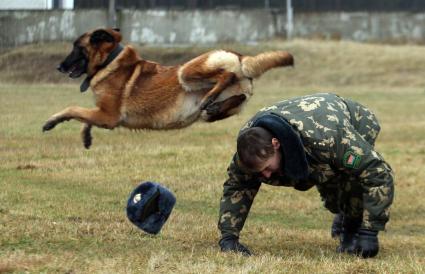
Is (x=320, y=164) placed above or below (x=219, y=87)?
below

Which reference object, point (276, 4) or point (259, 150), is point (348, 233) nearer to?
point (259, 150)

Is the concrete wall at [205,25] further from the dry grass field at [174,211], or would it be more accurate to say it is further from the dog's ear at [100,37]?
the dog's ear at [100,37]

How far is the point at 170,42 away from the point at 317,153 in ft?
103

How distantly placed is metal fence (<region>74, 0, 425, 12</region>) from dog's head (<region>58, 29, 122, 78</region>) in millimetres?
27721

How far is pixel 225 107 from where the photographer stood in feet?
27.1

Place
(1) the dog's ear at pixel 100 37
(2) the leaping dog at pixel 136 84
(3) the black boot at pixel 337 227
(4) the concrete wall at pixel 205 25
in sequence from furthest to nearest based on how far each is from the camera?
(4) the concrete wall at pixel 205 25
(1) the dog's ear at pixel 100 37
(2) the leaping dog at pixel 136 84
(3) the black boot at pixel 337 227

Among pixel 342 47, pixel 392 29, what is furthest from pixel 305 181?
pixel 392 29

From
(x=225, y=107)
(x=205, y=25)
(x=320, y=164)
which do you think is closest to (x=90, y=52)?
(x=225, y=107)

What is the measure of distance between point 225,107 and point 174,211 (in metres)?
1.80

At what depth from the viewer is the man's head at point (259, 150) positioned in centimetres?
581

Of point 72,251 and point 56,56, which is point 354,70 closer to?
point 56,56

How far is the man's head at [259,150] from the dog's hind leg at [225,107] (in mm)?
2319

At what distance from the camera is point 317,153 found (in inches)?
243

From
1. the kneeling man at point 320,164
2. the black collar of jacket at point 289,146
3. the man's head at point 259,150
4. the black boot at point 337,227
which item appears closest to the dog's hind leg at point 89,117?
the kneeling man at point 320,164
